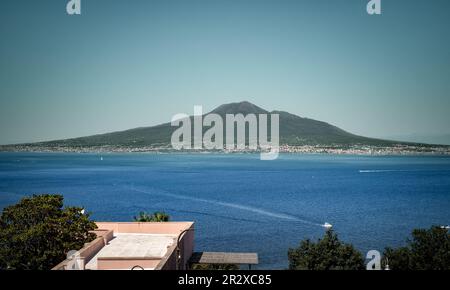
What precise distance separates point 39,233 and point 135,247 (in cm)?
260

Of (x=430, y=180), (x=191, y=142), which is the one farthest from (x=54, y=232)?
(x=191, y=142)

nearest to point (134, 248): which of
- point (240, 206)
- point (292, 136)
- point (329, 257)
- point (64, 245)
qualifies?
point (64, 245)

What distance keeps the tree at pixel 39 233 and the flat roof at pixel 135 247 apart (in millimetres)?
991

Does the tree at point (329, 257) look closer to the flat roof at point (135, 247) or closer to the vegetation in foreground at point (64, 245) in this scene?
the vegetation in foreground at point (64, 245)

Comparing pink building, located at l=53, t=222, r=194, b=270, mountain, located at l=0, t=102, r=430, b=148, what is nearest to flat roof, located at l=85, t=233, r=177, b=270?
pink building, located at l=53, t=222, r=194, b=270

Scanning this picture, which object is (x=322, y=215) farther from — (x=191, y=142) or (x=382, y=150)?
(x=191, y=142)

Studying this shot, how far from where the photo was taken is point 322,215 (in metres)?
41.1

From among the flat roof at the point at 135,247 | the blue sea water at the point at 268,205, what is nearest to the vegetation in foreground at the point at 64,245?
the flat roof at the point at 135,247

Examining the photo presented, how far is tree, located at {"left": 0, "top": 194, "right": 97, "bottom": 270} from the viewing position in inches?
452

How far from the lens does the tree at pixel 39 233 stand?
11.5m

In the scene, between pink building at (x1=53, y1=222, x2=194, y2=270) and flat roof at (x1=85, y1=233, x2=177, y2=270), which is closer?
pink building at (x1=53, y1=222, x2=194, y2=270)

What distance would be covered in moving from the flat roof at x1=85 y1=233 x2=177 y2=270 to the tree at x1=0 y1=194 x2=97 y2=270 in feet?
3.25

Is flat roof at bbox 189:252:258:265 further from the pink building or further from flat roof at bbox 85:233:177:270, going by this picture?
flat roof at bbox 85:233:177:270
